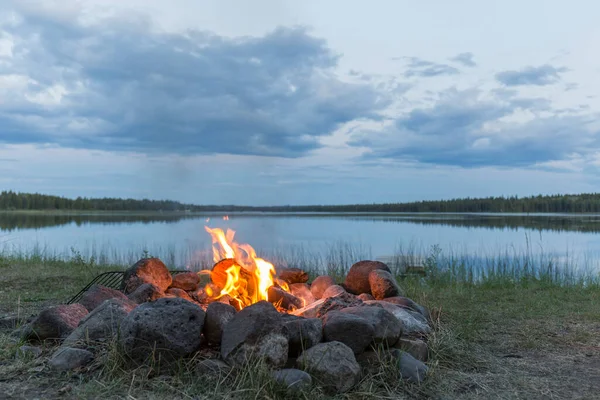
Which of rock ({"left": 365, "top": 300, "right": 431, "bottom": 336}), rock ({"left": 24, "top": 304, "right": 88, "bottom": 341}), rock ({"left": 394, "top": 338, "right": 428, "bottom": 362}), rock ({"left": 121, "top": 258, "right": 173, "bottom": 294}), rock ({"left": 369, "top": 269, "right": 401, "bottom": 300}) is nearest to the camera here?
rock ({"left": 394, "top": 338, "right": 428, "bottom": 362})

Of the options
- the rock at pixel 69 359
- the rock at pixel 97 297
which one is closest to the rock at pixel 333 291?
the rock at pixel 97 297

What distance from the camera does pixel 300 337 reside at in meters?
3.42

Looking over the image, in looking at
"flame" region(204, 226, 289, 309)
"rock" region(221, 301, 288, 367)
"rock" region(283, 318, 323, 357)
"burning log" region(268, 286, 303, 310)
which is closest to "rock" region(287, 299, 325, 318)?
"burning log" region(268, 286, 303, 310)

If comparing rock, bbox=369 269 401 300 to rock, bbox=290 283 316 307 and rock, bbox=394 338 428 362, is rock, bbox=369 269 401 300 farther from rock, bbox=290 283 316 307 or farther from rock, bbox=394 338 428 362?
rock, bbox=394 338 428 362

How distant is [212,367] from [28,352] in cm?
152

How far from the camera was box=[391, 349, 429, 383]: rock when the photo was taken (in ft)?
11.2

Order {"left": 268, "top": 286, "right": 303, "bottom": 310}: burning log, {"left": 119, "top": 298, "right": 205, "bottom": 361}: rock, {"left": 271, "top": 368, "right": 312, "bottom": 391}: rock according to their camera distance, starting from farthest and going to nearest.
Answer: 1. {"left": 268, "top": 286, "right": 303, "bottom": 310}: burning log
2. {"left": 119, "top": 298, "right": 205, "bottom": 361}: rock
3. {"left": 271, "top": 368, "right": 312, "bottom": 391}: rock

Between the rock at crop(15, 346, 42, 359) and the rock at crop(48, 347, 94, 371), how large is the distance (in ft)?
0.85

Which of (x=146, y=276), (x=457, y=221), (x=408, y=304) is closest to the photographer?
(x=408, y=304)

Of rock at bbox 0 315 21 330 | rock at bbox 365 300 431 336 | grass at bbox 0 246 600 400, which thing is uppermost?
rock at bbox 365 300 431 336

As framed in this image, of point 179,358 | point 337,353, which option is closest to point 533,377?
point 337,353

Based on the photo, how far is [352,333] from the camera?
11.7 feet

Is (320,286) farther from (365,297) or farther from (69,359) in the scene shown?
(69,359)

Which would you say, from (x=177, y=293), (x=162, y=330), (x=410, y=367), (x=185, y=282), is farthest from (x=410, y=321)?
(x=185, y=282)
